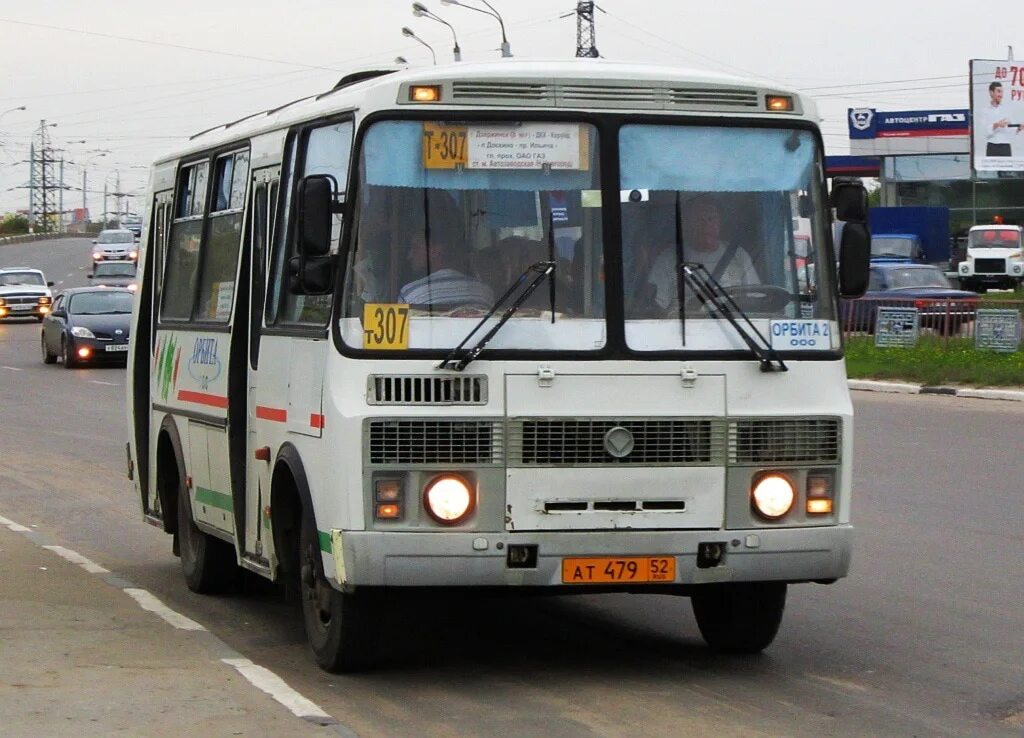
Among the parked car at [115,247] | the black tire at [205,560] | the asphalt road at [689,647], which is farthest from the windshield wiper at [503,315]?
the parked car at [115,247]

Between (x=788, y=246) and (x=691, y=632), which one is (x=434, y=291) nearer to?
(x=788, y=246)

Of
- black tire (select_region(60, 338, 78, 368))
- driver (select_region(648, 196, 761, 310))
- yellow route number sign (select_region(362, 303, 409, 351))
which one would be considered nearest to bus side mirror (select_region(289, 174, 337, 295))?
yellow route number sign (select_region(362, 303, 409, 351))

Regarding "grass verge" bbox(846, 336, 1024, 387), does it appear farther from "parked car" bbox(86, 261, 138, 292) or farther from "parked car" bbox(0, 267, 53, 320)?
"parked car" bbox(86, 261, 138, 292)

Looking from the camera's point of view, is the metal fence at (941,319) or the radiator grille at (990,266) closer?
the metal fence at (941,319)

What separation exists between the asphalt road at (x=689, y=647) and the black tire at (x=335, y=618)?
0.31 feet

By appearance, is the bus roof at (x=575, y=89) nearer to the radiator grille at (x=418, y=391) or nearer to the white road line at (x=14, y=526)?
the radiator grille at (x=418, y=391)

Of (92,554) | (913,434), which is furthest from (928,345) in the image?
(92,554)

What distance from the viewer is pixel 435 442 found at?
24.8 feet

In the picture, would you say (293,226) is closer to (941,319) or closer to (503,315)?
(503,315)

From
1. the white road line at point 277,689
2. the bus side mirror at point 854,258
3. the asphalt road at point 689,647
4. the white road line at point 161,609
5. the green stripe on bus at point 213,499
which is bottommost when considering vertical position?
the asphalt road at point 689,647

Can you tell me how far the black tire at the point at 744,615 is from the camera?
27.9 feet

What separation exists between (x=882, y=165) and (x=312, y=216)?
77.2m

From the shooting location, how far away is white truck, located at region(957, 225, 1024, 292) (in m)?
54.9

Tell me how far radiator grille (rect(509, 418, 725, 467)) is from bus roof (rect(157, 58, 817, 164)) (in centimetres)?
129
